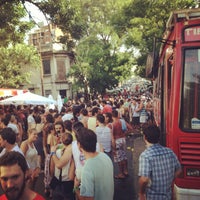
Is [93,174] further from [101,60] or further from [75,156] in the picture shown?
[101,60]

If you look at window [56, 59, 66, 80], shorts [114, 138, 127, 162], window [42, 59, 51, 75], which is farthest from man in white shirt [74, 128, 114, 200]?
window [42, 59, 51, 75]

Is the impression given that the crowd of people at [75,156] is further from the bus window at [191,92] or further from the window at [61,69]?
the window at [61,69]

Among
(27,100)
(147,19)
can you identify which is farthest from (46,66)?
(27,100)

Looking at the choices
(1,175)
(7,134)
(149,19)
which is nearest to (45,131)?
(7,134)

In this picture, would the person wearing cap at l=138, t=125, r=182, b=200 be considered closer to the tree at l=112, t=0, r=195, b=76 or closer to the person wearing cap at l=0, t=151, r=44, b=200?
the person wearing cap at l=0, t=151, r=44, b=200

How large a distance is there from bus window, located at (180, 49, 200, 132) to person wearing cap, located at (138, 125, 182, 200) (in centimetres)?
95

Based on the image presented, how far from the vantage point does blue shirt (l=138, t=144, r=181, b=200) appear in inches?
139

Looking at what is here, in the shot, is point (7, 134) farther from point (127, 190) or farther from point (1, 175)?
point (127, 190)

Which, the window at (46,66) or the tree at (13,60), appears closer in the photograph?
the tree at (13,60)

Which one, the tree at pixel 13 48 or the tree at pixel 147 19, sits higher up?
the tree at pixel 147 19

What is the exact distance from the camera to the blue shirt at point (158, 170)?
354 centimetres

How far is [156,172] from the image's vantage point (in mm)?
3539

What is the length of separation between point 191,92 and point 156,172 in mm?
1525

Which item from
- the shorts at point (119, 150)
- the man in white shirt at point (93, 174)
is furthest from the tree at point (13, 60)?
the man in white shirt at point (93, 174)
